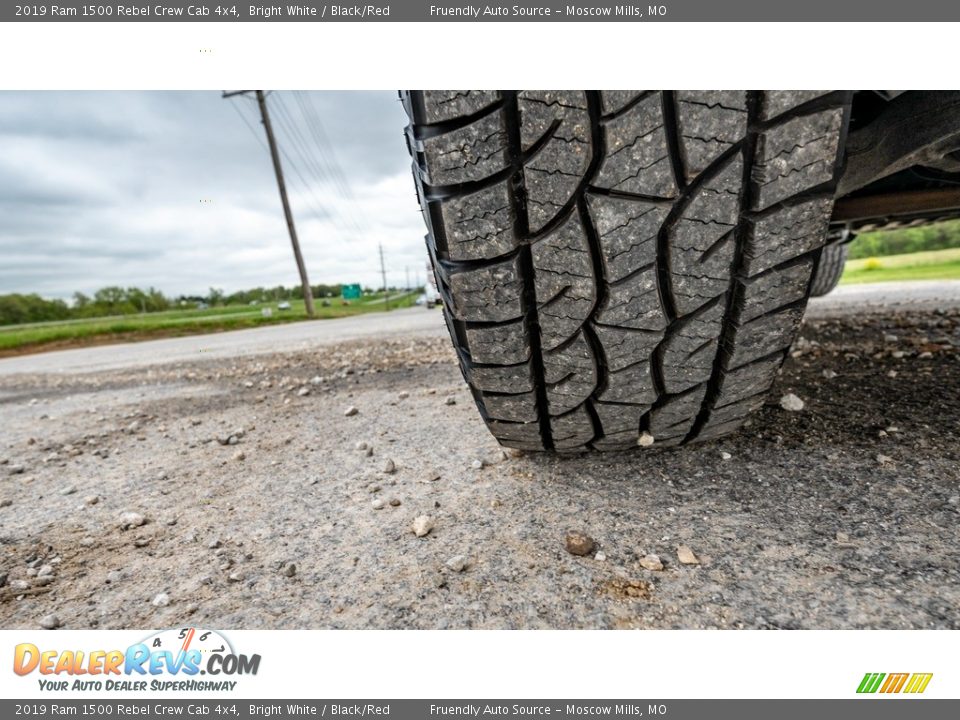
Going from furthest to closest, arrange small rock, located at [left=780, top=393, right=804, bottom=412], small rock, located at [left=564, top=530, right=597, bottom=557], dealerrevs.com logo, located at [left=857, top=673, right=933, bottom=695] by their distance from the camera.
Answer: small rock, located at [left=780, top=393, right=804, bottom=412] < small rock, located at [left=564, top=530, right=597, bottom=557] < dealerrevs.com logo, located at [left=857, top=673, right=933, bottom=695]

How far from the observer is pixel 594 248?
682 mm

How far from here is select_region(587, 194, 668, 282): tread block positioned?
0.66m

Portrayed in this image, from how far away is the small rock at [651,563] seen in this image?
0.70 meters

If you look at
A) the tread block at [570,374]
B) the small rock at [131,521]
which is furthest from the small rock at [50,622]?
the tread block at [570,374]

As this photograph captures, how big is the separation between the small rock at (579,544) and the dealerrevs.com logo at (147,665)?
462mm

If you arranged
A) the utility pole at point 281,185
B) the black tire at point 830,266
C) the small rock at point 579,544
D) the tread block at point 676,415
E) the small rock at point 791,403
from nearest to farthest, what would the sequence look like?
the small rock at point 579,544, the tread block at point 676,415, the small rock at point 791,403, the black tire at point 830,266, the utility pole at point 281,185

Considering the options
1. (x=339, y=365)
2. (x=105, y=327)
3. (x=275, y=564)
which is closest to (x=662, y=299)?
(x=275, y=564)

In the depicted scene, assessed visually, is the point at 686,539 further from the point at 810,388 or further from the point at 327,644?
the point at 810,388

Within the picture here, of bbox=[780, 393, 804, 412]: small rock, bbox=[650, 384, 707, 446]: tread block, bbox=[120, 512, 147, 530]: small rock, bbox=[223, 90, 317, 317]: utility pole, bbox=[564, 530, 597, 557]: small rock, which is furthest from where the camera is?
bbox=[223, 90, 317, 317]: utility pole

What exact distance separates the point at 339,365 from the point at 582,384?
7.23ft

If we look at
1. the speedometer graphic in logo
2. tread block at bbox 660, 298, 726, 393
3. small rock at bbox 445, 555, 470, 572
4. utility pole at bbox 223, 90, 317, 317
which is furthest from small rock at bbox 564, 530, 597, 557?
utility pole at bbox 223, 90, 317, 317

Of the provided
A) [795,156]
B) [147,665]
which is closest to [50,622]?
[147,665]

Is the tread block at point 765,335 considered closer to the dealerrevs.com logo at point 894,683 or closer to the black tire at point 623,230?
the black tire at point 623,230

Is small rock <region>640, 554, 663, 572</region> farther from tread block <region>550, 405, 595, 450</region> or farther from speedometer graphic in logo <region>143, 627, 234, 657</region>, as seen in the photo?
speedometer graphic in logo <region>143, 627, 234, 657</region>
